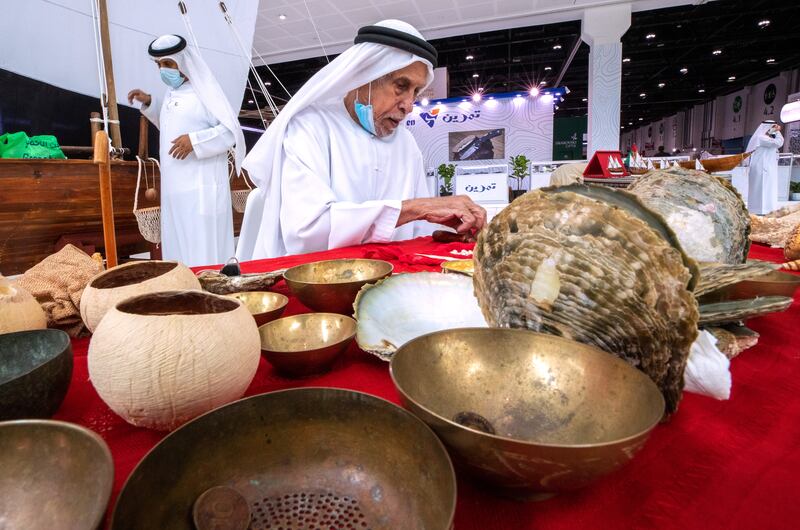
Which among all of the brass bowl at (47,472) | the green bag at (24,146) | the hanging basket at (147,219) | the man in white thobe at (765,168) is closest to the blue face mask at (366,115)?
the brass bowl at (47,472)

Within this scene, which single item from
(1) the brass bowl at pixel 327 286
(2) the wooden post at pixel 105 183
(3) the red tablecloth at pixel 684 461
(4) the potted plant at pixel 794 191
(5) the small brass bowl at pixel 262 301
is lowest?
(3) the red tablecloth at pixel 684 461

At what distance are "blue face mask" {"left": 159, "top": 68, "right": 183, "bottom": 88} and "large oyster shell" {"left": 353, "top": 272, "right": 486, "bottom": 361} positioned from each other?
3142mm

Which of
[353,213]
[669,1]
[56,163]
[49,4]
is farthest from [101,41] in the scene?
[669,1]

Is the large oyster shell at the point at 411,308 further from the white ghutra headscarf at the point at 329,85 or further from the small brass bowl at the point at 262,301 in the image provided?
the white ghutra headscarf at the point at 329,85

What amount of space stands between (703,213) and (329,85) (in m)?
1.55

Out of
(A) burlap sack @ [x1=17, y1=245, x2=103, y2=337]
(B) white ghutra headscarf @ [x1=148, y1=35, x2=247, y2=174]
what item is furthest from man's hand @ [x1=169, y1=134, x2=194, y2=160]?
(A) burlap sack @ [x1=17, y1=245, x2=103, y2=337]

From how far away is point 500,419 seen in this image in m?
0.47

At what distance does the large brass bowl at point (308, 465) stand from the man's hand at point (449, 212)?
134cm

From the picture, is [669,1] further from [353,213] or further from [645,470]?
[645,470]

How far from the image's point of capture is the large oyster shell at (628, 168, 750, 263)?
0.78 meters

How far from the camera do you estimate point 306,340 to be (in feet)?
2.29

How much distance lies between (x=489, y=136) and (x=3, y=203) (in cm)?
1074

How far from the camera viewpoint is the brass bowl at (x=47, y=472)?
1.13ft

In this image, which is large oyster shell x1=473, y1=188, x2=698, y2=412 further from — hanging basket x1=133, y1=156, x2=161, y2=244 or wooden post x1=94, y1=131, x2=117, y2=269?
hanging basket x1=133, y1=156, x2=161, y2=244
